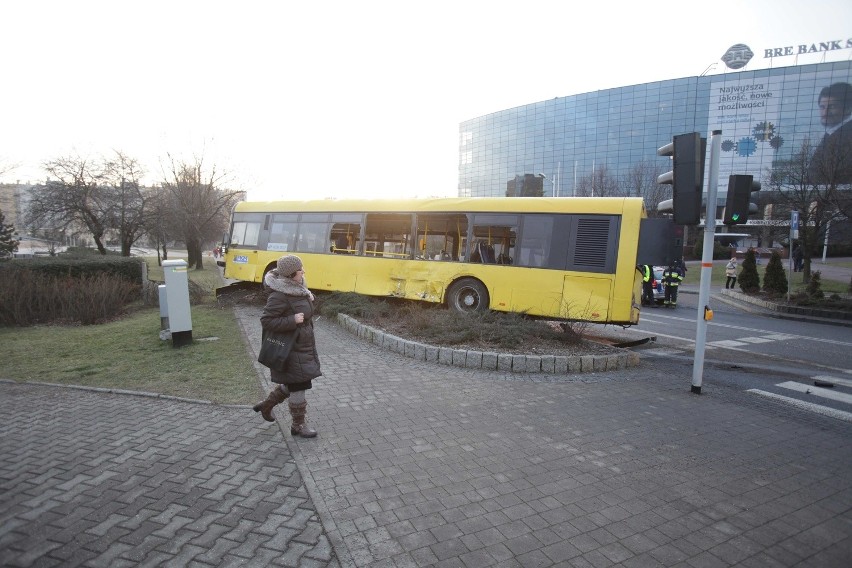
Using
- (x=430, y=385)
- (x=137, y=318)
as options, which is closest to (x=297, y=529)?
(x=430, y=385)

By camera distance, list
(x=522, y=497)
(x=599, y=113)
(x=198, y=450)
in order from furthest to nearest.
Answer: (x=599, y=113) < (x=198, y=450) < (x=522, y=497)

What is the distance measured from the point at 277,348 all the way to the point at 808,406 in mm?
Result: 6504

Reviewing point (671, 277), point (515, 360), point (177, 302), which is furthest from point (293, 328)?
point (671, 277)

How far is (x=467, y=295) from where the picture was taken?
35.4 ft

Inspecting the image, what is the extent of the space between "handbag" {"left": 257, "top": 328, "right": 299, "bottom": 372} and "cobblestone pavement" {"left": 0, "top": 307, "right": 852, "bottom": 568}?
2.42 feet

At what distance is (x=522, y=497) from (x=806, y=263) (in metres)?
27.6

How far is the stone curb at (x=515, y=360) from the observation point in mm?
6828

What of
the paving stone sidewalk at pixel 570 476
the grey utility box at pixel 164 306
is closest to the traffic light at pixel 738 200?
the paving stone sidewalk at pixel 570 476

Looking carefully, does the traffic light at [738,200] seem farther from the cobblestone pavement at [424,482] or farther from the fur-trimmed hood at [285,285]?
the fur-trimmed hood at [285,285]

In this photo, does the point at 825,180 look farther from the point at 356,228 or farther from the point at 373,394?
the point at 373,394

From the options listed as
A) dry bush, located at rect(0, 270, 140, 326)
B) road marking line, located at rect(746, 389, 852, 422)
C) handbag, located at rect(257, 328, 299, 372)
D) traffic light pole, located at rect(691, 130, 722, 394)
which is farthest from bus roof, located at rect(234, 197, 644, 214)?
handbag, located at rect(257, 328, 299, 372)

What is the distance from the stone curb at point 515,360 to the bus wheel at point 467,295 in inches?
126

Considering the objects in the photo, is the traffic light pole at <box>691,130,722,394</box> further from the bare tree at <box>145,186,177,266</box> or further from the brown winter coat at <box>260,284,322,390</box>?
the bare tree at <box>145,186,177,266</box>

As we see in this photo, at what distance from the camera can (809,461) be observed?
4176 millimetres
